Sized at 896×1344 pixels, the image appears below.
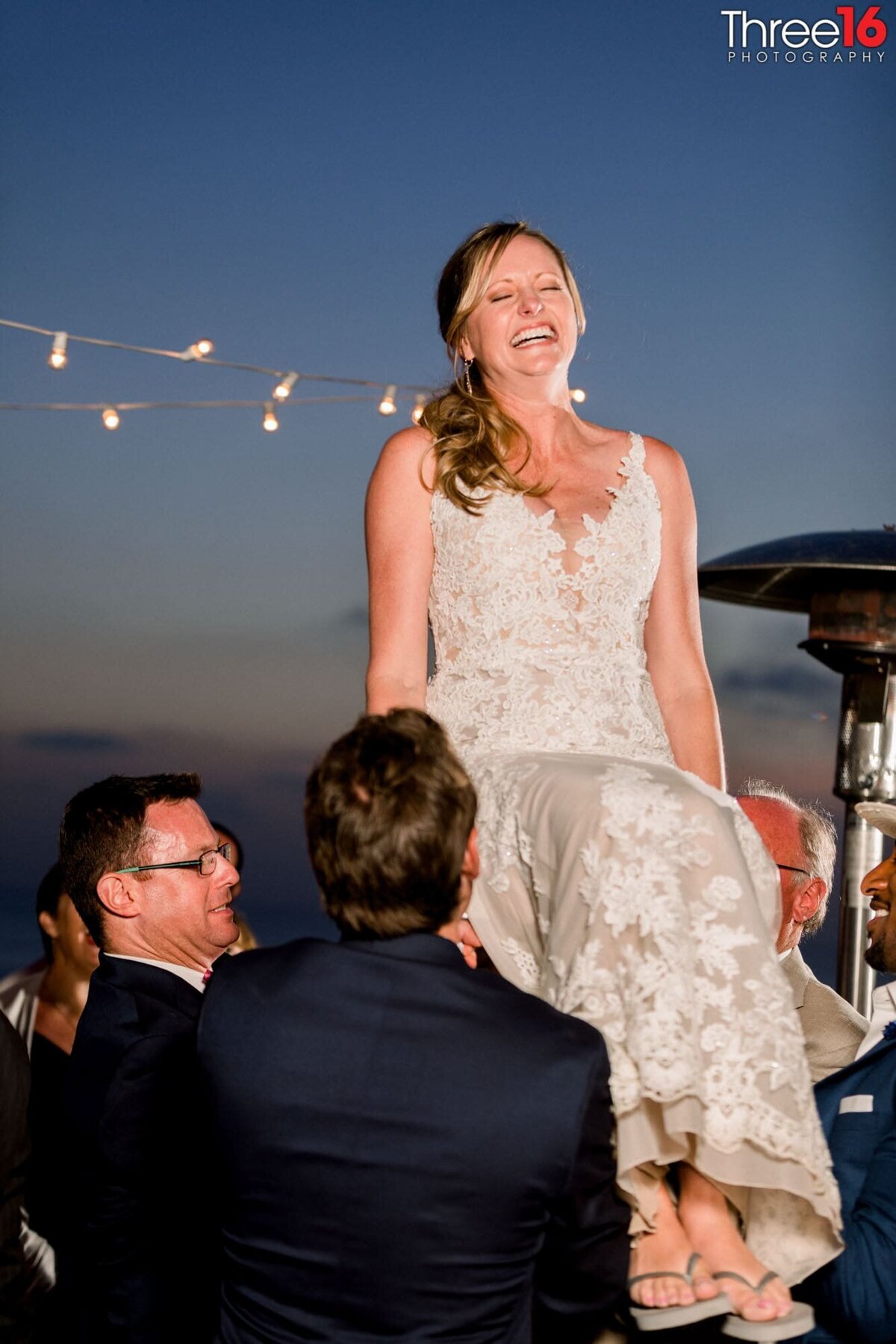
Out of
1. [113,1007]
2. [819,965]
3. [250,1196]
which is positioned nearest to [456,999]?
[250,1196]

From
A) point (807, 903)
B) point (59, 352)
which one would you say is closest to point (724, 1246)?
point (807, 903)

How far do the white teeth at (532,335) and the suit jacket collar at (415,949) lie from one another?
1.18 metres

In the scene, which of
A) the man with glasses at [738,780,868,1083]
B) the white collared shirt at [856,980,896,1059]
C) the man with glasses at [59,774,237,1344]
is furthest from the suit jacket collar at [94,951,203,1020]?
the man with glasses at [738,780,868,1083]

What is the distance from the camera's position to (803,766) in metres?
8.45

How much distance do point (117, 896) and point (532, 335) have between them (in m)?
1.26

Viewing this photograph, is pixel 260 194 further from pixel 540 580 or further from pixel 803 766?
pixel 540 580

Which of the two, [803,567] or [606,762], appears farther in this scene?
[803,567]

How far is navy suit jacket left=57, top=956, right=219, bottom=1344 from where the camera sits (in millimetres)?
2199

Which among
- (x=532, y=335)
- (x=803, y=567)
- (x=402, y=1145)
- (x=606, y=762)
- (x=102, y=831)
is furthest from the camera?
(x=803, y=567)

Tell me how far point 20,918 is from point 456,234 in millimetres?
4535

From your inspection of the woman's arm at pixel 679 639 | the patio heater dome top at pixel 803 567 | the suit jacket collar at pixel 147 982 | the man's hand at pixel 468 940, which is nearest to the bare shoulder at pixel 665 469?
the woman's arm at pixel 679 639

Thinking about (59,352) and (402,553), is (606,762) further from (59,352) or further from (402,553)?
(59,352)

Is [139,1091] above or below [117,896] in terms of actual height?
below

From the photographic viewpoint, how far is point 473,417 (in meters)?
2.55
